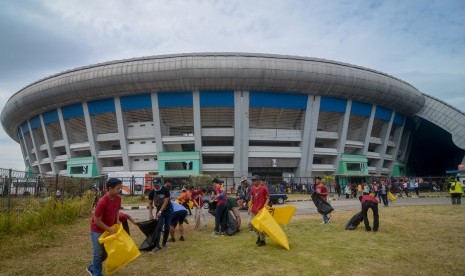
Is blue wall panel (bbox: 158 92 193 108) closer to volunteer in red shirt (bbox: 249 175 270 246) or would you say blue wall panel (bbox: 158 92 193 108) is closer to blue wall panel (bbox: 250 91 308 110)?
blue wall panel (bbox: 250 91 308 110)

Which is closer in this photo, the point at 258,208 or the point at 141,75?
the point at 258,208

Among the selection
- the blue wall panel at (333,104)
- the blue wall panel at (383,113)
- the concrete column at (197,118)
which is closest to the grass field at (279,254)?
the concrete column at (197,118)

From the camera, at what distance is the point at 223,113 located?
40.2 meters

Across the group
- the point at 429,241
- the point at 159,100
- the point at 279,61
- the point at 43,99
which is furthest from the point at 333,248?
the point at 43,99

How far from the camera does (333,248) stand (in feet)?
23.4

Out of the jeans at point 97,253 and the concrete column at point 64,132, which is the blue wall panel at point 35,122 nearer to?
the concrete column at point 64,132

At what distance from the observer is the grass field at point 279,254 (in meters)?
5.61

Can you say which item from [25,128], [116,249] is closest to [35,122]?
[25,128]

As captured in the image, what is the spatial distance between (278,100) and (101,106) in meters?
21.2

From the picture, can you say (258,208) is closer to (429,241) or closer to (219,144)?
(429,241)

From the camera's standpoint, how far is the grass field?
18.4 ft

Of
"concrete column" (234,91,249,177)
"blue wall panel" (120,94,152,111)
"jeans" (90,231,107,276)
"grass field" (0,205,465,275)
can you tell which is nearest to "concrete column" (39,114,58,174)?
"blue wall panel" (120,94,152,111)

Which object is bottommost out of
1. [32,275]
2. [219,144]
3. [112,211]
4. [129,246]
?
[32,275]

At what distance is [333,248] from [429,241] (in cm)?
240
